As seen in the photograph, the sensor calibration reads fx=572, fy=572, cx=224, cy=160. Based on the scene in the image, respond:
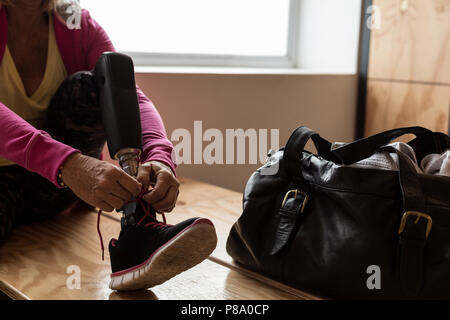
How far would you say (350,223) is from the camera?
0.99m

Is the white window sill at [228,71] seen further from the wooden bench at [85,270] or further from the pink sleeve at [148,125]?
the wooden bench at [85,270]

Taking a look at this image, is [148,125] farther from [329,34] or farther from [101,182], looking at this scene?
[329,34]

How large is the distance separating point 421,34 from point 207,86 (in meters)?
0.88

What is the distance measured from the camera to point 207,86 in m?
2.04

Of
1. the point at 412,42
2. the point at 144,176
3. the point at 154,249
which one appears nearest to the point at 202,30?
the point at 412,42

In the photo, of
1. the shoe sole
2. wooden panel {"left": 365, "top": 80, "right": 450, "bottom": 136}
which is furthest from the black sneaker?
wooden panel {"left": 365, "top": 80, "right": 450, "bottom": 136}

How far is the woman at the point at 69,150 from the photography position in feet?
3.34

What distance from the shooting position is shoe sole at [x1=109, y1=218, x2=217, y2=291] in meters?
0.96

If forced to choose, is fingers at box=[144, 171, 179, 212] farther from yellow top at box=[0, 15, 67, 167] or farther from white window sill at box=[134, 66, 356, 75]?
white window sill at box=[134, 66, 356, 75]

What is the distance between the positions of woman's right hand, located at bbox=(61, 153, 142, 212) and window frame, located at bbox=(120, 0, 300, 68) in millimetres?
1120

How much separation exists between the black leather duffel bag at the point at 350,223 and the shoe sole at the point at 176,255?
0.16 metres

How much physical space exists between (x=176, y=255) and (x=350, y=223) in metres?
0.31

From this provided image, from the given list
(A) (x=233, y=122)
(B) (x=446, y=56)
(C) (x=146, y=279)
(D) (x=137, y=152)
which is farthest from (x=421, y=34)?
(C) (x=146, y=279)
